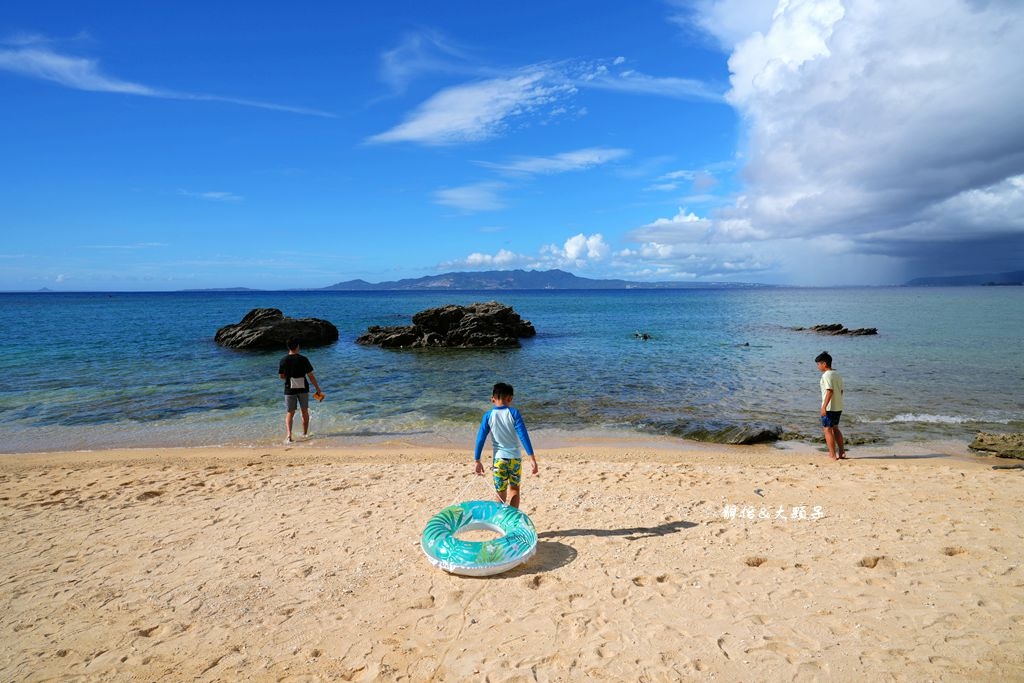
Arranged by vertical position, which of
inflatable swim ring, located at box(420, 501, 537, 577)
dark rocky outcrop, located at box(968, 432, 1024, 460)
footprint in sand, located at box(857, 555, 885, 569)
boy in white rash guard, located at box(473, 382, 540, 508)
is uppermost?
boy in white rash guard, located at box(473, 382, 540, 508)

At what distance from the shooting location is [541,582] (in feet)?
18.8

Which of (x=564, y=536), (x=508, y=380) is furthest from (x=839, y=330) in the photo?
(x=564, y=536)

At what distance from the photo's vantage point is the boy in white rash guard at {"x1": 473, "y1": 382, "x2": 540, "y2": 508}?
648 centimetres

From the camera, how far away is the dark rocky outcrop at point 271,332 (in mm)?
32781

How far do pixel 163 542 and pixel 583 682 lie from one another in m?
5.56

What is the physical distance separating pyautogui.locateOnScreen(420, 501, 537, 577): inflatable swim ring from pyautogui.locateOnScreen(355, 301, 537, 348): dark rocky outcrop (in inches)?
1097

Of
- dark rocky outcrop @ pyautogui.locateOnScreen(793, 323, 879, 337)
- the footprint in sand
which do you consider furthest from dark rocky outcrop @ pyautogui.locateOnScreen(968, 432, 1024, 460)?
dark rocky outcrop @ pyautogui.locateOnScreen(793, 323, 879, 337)

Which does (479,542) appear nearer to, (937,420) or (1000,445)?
(1000,445)

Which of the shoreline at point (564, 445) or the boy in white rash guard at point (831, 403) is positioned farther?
the shoreline at point (564, 445)

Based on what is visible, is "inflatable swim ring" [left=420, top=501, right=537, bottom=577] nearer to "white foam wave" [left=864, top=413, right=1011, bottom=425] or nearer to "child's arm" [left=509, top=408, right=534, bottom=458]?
"child's arm" [left=509, top=408, right=534, bottom=458]

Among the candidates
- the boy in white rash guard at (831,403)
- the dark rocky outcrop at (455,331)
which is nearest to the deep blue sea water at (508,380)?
the dark rocky outcrop at (455,331)

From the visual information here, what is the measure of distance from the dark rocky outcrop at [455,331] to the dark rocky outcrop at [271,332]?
9.57ft

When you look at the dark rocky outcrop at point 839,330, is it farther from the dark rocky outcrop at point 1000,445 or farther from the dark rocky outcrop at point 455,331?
the dark rocky outcrop at point 1000,445

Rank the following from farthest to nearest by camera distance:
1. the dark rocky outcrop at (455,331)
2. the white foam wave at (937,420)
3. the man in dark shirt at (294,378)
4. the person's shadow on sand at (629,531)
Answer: the dark rocky outcrop at (455,331)
the white foam wave at (937,420)
the man in dark shirt at (294,378)
the person's shadow on sand at (629,531)
